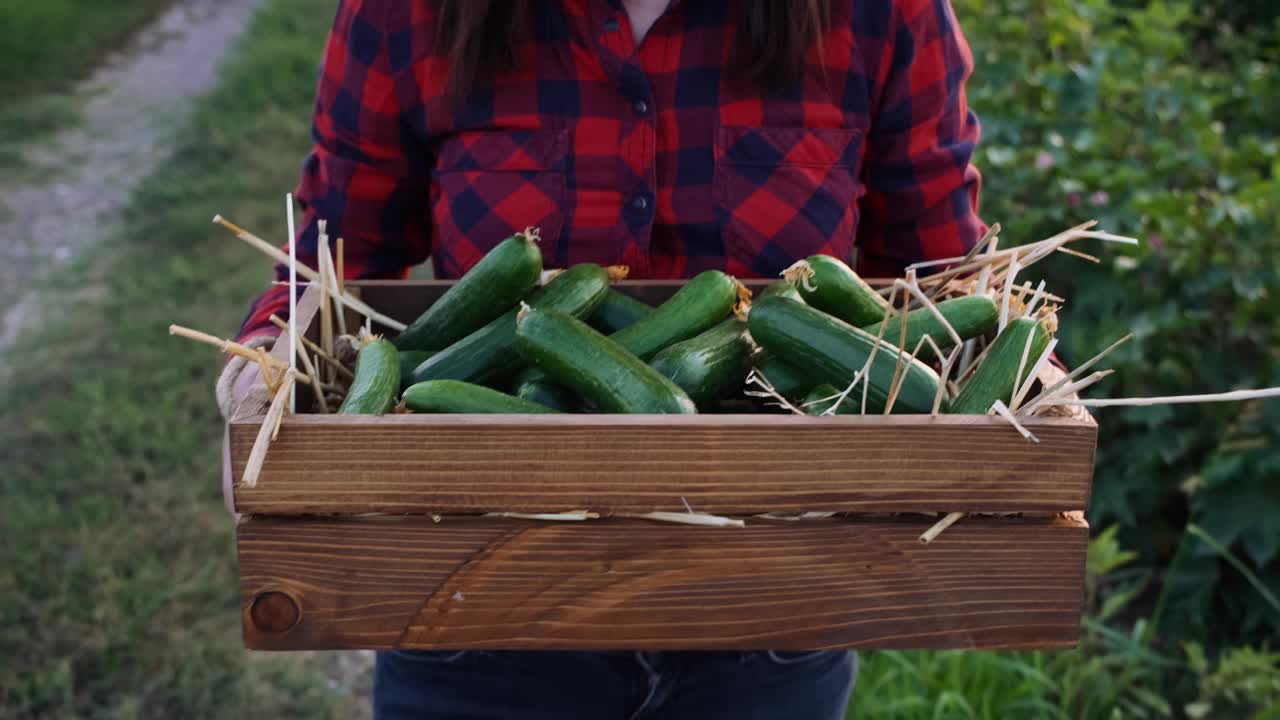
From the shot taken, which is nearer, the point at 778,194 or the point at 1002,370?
the point at 1002,370

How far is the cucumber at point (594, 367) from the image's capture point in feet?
6.08

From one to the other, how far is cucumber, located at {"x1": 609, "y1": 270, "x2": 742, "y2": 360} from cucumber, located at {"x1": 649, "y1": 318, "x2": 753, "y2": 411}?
0.02 meters

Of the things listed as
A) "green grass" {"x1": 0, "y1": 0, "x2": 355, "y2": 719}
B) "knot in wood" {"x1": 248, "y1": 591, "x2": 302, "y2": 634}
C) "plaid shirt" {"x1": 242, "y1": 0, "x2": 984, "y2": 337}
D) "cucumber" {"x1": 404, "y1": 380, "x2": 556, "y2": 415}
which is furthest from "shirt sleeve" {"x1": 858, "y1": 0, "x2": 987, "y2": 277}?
"green grass" {"x1": 0, "y1": 0, "x2": 355, "y2": 719}

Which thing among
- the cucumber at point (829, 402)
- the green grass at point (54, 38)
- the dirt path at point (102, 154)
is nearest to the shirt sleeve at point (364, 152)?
the cucumber at point (829, 402)

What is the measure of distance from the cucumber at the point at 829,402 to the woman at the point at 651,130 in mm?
573

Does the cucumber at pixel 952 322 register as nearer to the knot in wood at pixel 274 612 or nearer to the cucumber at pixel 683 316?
the cucumber at pixel 683 316

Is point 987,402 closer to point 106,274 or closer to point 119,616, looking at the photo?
point 119,616

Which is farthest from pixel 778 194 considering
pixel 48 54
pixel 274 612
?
pixel 48 54

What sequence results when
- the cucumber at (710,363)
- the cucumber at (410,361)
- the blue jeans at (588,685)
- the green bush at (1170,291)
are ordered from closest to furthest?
1. the cucumber at (710,363)
2. the cucumber at (410,361)
3. the blue jeans at (588,685)
4. the green bush at (1170,291)

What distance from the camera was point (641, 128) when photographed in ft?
8.08

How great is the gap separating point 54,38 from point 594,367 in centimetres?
1270

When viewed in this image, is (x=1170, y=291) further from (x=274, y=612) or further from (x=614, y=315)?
(x=274, y=612)

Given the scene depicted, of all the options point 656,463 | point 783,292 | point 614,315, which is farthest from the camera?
point 614,315

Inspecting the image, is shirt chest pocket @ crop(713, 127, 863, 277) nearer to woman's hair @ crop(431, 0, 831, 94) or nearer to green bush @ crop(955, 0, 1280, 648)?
woman's hair @ crop(431, 0, 831, 94)
